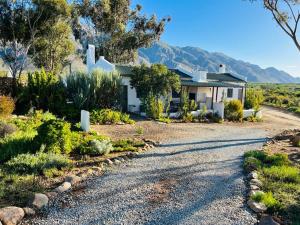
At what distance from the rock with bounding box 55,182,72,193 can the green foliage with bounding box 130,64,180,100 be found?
42.2 feet

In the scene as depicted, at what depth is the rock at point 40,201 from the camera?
17.0 feet

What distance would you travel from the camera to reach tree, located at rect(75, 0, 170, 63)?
105 feet

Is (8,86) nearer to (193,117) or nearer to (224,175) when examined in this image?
(193,117)

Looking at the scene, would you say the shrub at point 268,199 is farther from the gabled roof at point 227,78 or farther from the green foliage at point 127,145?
the gabled roof at point 227,78

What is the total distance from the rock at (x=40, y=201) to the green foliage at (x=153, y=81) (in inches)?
539

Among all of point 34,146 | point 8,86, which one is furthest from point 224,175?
point 8,86

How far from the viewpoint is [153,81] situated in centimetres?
1880

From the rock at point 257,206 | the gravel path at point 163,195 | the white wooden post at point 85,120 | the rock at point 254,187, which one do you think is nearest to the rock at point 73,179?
the gravel path at point 163,195

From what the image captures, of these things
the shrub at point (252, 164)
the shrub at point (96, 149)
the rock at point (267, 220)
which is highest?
the shrub at point (96, 149)

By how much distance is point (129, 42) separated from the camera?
1428 inches

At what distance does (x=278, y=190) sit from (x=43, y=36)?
24.8 meters

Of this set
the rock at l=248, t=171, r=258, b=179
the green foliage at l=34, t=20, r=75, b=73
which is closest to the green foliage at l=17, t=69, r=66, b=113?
the green foliage at l=34, t=20, r=75, b=73

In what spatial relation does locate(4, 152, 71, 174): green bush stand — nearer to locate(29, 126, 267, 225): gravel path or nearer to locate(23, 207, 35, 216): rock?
locate(29, 126, 267, 225): gravel path

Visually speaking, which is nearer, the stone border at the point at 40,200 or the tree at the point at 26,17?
the stone border at the point at 40,200
